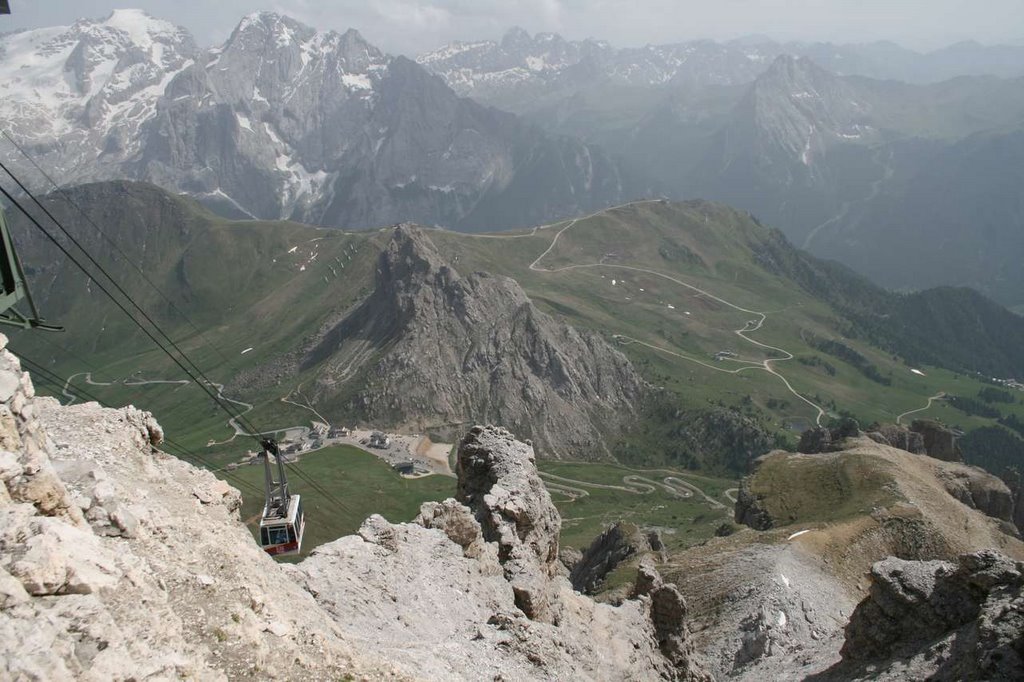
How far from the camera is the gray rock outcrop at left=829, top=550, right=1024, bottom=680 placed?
123 feet

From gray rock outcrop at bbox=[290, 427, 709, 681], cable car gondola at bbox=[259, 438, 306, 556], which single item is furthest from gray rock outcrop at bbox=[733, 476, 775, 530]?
cable car gondola at bbox=[259, 438, 306, 556]

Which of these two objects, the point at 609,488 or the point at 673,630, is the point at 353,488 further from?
the point at 673,630

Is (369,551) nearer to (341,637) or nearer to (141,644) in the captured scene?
(341,637)

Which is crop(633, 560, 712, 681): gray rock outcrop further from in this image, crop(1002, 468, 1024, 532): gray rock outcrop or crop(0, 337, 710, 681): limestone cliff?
crop(1002, 468, 1024, 532): gray rock outcrop

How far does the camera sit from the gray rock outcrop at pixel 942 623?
1481 inches

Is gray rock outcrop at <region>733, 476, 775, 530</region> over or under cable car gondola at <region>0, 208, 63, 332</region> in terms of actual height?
under

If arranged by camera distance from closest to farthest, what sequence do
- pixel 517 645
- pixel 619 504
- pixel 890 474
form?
pixel 517 645
pixel 890 474
pixel 619 504

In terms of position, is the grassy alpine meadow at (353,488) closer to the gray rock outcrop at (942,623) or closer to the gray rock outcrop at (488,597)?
the gray rock outcrop at (488,597)

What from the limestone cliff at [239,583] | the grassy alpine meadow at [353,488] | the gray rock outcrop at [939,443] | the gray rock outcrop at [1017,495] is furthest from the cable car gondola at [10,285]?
the gray rock outcrop at [939,443]

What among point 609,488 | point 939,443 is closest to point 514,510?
point 939,443

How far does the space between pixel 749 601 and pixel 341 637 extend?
49.3m

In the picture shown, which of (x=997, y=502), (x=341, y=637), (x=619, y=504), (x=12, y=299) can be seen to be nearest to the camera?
(x=12, y=299)

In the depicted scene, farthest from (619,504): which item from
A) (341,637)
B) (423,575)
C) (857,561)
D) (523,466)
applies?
(341,637)

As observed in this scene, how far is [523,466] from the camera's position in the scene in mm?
56125
